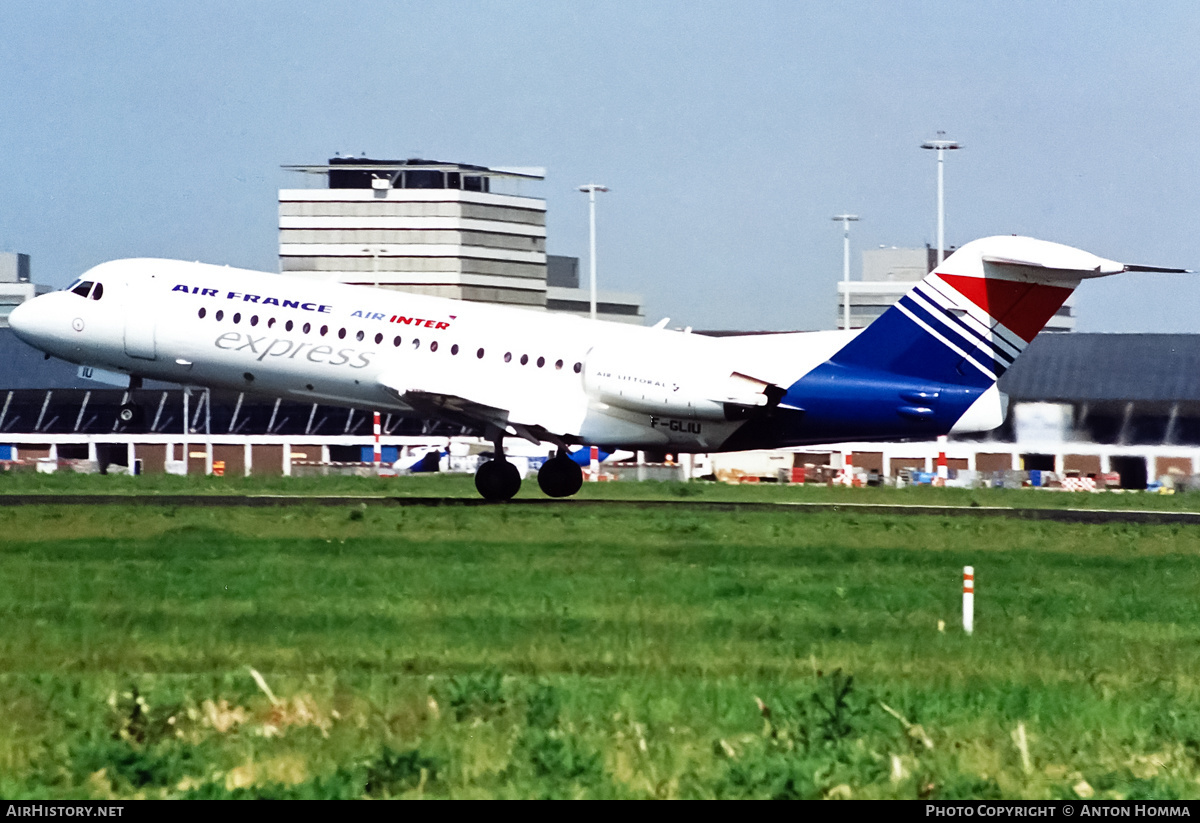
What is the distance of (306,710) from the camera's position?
12500 millimetres

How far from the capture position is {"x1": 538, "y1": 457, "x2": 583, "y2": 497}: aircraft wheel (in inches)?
1483

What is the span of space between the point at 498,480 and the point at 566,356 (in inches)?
127

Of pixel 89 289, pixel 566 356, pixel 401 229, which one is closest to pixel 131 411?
pixel 89 289

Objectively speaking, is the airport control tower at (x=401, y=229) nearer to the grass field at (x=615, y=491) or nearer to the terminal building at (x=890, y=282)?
the terminal building at (x=890, y=282)

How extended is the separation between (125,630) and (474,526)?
483 inches

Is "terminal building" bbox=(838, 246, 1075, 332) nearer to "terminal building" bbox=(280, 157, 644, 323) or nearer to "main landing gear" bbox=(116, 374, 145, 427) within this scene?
"terminal building" bbox=(280, 157, 644, 323)

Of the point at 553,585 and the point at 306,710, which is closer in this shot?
the point at 306,710

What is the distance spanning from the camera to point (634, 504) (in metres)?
36.9

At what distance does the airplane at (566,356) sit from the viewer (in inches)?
1281

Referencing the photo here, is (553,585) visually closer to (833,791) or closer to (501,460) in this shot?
(833,791)

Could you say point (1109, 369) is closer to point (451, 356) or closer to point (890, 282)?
point (451, 356)

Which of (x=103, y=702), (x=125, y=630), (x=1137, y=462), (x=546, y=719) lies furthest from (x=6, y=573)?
(x=1137, y=462)

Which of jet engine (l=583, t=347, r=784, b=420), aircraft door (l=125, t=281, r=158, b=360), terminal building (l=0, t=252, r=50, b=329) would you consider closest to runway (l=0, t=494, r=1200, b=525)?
jet engine (l=583, t=347, r=784, b=420)

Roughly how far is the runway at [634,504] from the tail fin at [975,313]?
3.25 metres
